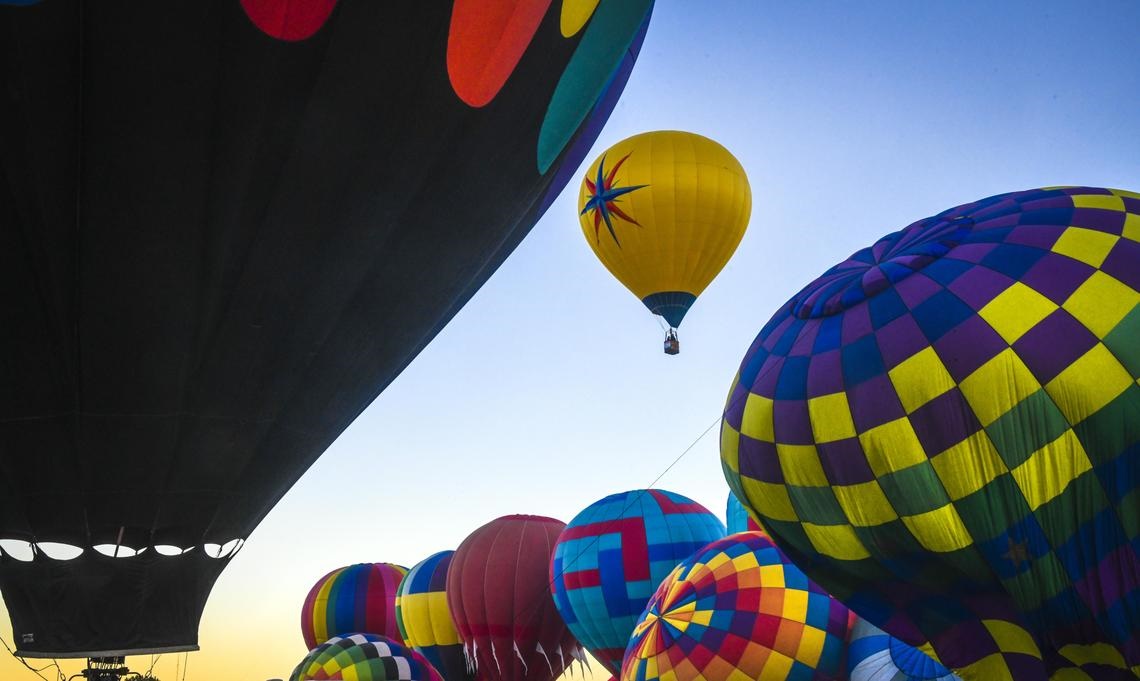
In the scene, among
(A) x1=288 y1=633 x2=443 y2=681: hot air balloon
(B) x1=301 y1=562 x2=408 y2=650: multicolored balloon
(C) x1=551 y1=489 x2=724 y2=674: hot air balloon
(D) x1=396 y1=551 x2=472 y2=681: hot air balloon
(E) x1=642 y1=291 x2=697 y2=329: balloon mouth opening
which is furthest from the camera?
(B) x1=301 y1=562 x2=408 y2=650: multicolored balloon

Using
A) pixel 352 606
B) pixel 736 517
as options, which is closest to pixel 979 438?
pixel 736 517

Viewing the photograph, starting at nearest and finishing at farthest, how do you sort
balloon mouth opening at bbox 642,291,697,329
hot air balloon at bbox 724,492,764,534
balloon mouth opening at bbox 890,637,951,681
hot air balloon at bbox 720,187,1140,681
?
hot air balloon at bbox 720,187,1140,681 < balloon mouth opening at bbox 890,637,951,681 < hot air balloon at bbox 724,492,764,534 < balloon mouth opening at bbox 642,291,697,329

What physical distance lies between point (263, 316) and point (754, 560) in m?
5.87

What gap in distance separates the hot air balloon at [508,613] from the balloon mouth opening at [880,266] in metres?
8.58

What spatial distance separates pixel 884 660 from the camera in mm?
8625

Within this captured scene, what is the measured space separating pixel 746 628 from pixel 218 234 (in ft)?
20.6

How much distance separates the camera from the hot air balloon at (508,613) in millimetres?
14531

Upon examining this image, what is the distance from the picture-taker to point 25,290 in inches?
190

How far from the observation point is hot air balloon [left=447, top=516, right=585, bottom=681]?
47.7 feet

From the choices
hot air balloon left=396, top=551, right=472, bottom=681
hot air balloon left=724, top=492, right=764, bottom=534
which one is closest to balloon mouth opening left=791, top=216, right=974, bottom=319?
hot air balloon left=724, top=492, right=764, bottom=534

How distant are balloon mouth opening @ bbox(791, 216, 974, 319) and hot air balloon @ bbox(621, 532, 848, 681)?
3.07 meters

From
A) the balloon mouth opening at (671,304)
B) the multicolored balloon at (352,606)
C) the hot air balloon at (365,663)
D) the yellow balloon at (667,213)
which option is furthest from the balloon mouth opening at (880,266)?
the multicolored balloon at (352,606)

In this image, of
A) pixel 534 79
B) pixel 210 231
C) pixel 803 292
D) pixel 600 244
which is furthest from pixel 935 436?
pixel 600 244

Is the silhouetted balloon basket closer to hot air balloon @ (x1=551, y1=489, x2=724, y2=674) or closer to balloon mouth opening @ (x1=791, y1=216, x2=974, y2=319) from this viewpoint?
balloon mouth opening @ (x1=791, y1=216, x2=974, y2=319)
